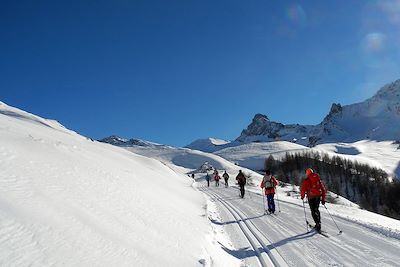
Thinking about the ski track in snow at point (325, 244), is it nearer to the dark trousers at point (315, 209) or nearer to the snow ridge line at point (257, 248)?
the snow ridge line at point (257, 248)

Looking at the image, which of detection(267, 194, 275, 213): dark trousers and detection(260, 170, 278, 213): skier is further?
detection(260, 170, 278, 213): skier

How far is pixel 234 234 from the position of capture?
12.6 metres

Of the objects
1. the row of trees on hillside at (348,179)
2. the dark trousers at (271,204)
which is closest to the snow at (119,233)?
the dark trousers at (271,204)

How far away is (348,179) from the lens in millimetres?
157000

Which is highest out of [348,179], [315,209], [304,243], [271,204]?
[348,179]

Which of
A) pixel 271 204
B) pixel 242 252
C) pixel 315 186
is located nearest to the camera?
pixel 242 252

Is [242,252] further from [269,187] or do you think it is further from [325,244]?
[269,187]

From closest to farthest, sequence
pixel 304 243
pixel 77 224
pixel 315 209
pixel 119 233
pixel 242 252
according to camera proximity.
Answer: pixel 77 224 < pixel 119 233 < pixel 242 252 < pixel 304 243 < pixel 315 209

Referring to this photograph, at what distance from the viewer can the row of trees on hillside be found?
12962cm

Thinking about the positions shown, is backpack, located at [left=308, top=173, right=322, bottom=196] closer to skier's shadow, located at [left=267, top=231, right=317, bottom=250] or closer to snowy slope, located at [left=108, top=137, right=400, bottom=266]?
snowy slope, located at [left=108, top=137, right=400, bottom=266]

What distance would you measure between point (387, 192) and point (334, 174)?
29.4 m

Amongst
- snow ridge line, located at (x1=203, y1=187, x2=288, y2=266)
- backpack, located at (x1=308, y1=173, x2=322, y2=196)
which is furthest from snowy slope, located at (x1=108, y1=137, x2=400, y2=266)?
backpack, located at (x1=308, y1=173, x2=322, y2=196)

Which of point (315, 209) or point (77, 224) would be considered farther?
point (315, 209)

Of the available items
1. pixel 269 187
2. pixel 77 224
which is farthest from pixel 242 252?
pixel 269 187
